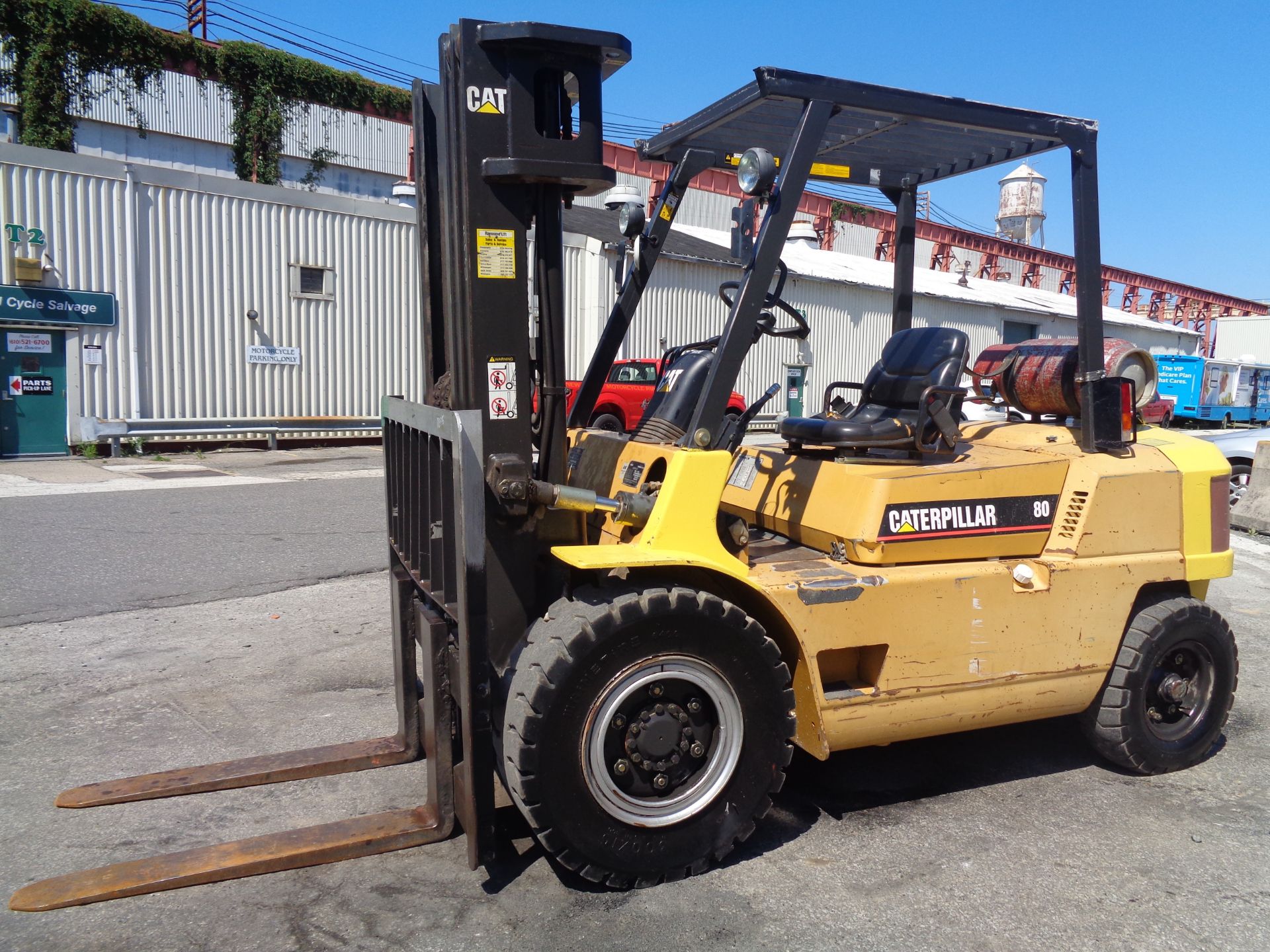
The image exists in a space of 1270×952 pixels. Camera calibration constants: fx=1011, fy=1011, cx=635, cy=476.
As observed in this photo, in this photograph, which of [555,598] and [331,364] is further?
[331,364]

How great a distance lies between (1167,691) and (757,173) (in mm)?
3110

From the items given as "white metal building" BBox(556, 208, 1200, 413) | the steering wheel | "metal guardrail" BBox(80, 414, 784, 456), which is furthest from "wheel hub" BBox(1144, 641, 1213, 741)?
"white metal building" BBox(556, 208, 1200, 413)

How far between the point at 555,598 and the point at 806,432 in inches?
58.4

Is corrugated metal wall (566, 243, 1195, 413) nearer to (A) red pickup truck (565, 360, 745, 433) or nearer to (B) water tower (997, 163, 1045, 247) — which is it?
(A) red pickup truck (565, 360, 745, 433)

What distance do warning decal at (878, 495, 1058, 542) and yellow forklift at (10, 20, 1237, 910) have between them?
13 millimetres

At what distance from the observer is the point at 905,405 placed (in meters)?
4.88

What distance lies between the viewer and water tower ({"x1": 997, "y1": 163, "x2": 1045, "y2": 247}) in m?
47.3

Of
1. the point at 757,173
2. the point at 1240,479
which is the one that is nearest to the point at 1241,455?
the point at 1240,479

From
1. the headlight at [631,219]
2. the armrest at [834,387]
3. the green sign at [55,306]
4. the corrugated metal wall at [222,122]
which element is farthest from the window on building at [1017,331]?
the headlight at [631,219]

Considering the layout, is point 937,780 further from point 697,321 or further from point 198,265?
point 697,321

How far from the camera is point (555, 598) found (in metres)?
3.84

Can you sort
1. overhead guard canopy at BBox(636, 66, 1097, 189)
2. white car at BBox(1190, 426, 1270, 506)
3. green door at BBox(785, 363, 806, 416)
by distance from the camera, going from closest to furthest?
overhead guard canopy at BBox(636, 66, 1097, 189) → white car at BBox(1190, 426, 1270, 506) → green door at BBox(785, 363, 806, 416)

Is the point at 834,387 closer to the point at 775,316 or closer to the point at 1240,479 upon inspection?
the point at 775,316

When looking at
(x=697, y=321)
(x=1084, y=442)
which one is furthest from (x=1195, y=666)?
(x=697, y=321)
